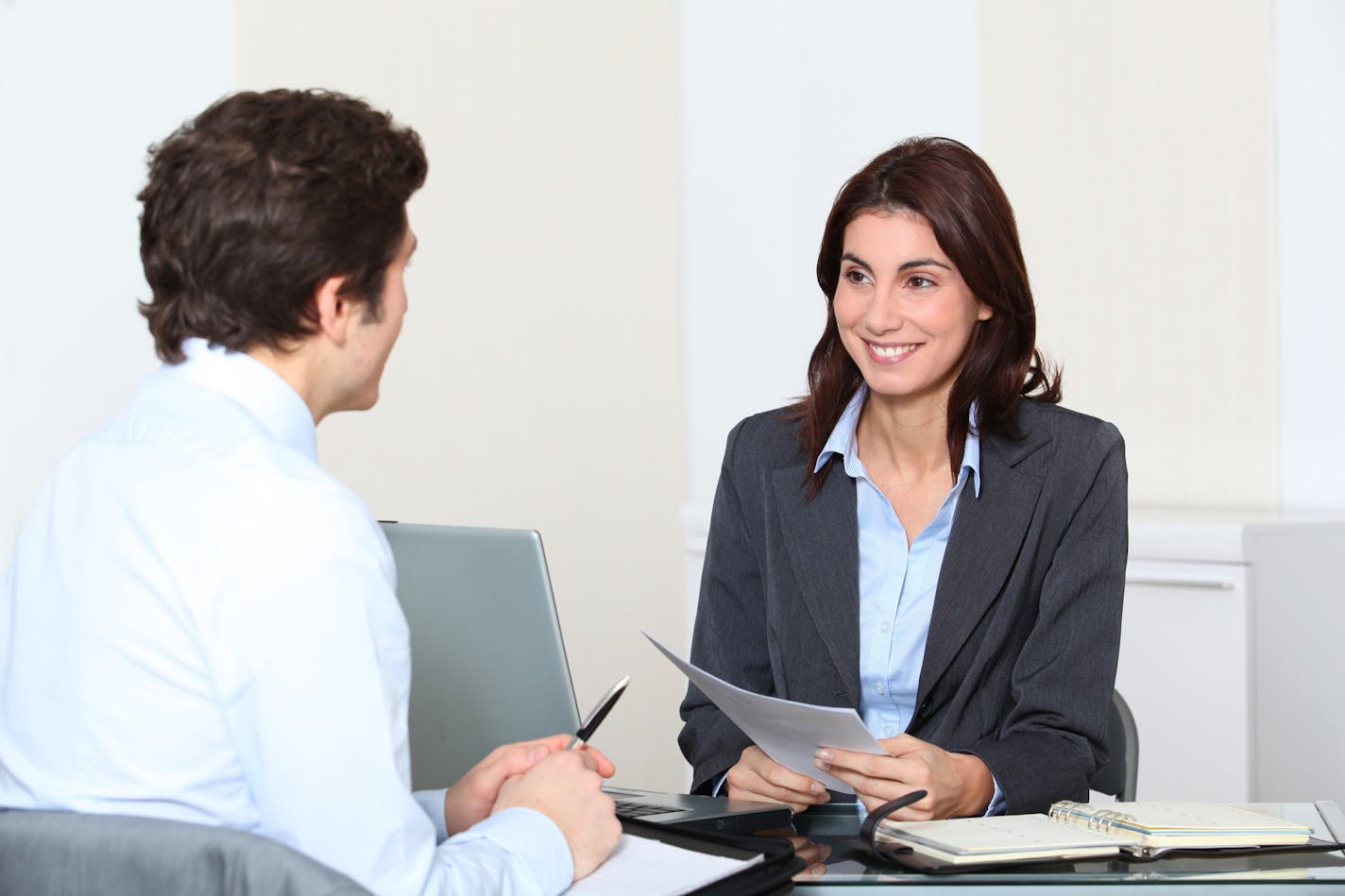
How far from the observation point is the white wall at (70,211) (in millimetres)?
2828

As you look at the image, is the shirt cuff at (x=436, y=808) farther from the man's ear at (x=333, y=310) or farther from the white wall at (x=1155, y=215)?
the white wall at (x=1155, y=215)

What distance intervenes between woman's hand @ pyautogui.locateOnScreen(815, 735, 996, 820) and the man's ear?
0.76 m

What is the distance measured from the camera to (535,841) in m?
1.21

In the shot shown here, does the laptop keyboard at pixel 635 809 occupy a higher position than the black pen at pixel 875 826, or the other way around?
the black pen at pixel 875 826

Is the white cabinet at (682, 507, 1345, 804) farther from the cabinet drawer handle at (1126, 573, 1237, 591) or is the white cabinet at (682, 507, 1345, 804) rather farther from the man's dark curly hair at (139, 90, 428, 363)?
the man's dark curly hair at (139, 90, 428, 363)

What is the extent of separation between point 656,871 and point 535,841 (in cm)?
11

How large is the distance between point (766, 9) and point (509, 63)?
3.21ft

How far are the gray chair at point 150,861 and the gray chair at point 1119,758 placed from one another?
4.70ft

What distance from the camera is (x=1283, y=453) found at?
3.46 meters

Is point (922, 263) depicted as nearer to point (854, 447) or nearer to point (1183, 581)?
point (854, 447)

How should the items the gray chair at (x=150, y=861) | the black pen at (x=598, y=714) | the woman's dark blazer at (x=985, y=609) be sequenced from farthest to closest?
1. the woman's dark blazer at (x=985, y=609)
2. the black pen at (x=598, y=714)
3. the gray chair at (x=150, y=861)

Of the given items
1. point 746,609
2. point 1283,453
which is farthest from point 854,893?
point 1283,453

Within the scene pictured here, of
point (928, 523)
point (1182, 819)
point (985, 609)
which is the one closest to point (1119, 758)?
point (985, 609)

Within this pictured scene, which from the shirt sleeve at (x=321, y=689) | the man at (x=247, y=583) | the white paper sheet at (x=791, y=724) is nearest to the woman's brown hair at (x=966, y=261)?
the white paper sheet at (x=791, y=724)
